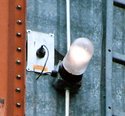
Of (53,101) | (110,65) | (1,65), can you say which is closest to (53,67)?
(53,101)

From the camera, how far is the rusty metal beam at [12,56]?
85.6 inches

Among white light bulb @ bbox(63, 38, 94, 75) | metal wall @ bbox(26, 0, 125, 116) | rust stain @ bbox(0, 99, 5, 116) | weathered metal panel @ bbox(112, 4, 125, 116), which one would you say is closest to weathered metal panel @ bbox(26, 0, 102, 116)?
metal wall @ bbox(26, 0, 125, 116)

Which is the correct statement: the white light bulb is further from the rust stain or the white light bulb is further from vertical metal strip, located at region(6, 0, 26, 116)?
the rust stain

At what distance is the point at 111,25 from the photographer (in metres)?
3.62

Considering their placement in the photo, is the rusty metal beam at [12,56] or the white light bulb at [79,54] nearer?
the rusty metal beam at [12,56]

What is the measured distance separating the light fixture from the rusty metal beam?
2.57ft

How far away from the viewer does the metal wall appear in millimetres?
3248

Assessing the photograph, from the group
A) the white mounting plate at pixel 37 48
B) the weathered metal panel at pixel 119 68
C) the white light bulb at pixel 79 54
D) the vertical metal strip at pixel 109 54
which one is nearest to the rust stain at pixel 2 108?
the white light bulb at pixel 79 54

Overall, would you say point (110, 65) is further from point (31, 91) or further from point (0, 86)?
point (0, 86)

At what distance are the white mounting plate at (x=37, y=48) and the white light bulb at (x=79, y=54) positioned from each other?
252 millimetres

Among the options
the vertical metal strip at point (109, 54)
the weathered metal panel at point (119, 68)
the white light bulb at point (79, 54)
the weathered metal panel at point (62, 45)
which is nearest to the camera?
the white light bulb at point (79, 54)

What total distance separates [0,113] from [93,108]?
1.30 meters

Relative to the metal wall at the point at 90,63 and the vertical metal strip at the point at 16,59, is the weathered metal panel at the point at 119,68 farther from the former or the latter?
the vertical metal strip at the point at 16,59

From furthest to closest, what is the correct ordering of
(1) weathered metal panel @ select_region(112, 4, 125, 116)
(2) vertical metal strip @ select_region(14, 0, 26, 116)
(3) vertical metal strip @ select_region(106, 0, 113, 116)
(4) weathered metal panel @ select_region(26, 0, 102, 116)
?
(1) weathered metal panel @ select_region(112, 4, 125, 116) → (3) vertical metal strip @ select_region(106, 0, 113, 116) → (4) weathered metal panel @ select_region(26, 0, 102, 116) → (2) vertical metal strip @ select_region(14, 0, 26, 116)
